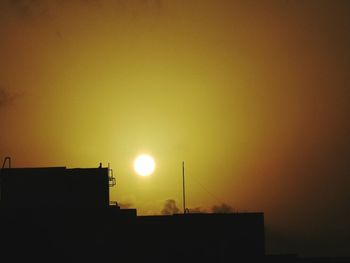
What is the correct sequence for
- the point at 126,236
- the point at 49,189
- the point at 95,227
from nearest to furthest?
the point at 95,227
the point at 126,236
the point at 49,189

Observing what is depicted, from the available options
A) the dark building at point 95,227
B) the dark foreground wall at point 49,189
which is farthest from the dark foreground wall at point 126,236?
the dark foreground wall at point 49,189

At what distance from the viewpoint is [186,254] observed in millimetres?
66312

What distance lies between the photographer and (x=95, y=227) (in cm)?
5888

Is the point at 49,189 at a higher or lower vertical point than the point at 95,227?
higher

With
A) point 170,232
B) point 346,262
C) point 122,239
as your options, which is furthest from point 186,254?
point 346,262

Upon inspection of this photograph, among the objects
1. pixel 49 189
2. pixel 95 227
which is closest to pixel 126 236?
pixel 95 227

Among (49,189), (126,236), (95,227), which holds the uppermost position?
(49,189)

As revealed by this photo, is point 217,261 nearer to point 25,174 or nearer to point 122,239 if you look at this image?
point 122,239

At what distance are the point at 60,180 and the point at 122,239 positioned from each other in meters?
8.42

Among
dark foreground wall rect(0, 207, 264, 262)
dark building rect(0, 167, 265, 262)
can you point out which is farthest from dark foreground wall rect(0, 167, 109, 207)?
dark foreground wall rect(0, 207, 264, 262)

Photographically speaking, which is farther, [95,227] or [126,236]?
[126,236]

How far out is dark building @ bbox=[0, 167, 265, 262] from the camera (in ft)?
188

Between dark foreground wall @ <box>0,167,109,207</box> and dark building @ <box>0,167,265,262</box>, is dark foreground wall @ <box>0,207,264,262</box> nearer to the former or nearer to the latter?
dark building @ <box>0,167,265,262</box>

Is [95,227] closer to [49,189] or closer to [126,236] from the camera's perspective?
[126,236]
